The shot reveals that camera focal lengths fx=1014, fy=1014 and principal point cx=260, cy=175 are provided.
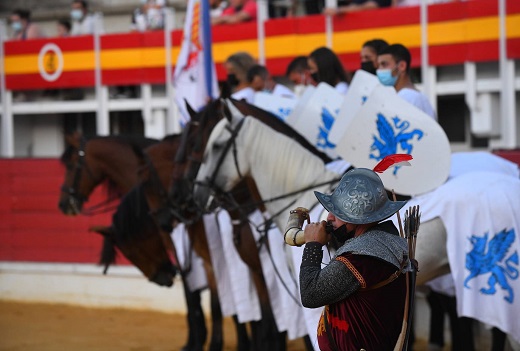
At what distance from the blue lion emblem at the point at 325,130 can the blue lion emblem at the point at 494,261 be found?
1.49m

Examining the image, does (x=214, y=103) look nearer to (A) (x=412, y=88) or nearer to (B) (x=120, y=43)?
(A) (x=412, y=88)

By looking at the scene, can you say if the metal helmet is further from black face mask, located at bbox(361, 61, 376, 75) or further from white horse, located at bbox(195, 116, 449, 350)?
black face mask, located at bbox(361, 61, 376, 75)

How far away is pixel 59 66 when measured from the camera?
1245 centimetres

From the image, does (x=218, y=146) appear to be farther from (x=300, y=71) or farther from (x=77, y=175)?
(x=77, y=175)

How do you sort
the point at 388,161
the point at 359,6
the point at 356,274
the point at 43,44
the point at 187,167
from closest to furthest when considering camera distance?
the point at 356,274
the point at 388,161
the point at 187,167
the point at 359,6
the point at 43,44

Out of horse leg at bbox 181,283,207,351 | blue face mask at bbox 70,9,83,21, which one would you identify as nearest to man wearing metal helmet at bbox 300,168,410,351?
horse leg at bbox 181,283,207,351

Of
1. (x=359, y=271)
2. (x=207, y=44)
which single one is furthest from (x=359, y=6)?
(x=359, y=271)

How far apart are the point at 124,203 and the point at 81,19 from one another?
568cm

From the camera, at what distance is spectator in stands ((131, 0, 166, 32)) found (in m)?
12.1

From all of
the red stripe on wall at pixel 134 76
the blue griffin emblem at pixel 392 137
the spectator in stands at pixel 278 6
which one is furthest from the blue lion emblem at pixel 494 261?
the red stripe on wall at pixel 134 76

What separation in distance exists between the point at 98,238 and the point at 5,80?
3.34m

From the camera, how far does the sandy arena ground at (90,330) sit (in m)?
8.30

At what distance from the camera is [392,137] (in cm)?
561

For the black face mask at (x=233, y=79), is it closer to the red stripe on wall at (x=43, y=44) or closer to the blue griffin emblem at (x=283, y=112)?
the blue griffin emblem at (x=283, y=112)
